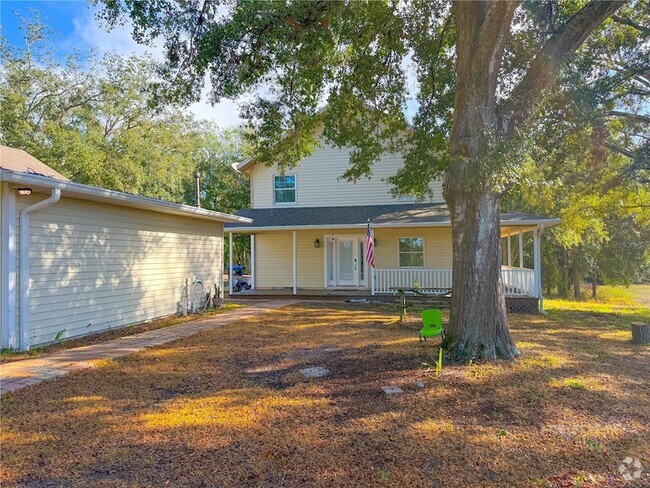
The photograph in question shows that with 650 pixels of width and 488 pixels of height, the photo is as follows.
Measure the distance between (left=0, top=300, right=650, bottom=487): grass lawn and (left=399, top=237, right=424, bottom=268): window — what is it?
364 inches

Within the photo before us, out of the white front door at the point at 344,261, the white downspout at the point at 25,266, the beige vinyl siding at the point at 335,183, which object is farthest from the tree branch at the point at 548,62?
the white front door at the point at 344,261

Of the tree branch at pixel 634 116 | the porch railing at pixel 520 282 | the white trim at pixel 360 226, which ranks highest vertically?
the tree branch at pixel 634 116

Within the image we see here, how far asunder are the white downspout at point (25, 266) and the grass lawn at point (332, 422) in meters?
1.91

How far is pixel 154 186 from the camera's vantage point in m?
24.5

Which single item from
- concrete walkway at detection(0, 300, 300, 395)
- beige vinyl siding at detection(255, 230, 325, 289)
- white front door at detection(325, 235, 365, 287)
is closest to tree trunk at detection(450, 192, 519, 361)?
concrete walkway at detection(0, 300, 300, 395)

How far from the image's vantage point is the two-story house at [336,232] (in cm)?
1506

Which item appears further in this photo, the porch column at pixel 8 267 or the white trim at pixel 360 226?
the white trim at pixel 360 226

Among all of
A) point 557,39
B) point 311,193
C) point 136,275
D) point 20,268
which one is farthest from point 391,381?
point 311,193

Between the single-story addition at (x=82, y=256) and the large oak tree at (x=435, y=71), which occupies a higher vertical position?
the large oak tree at (x=435, y=71)

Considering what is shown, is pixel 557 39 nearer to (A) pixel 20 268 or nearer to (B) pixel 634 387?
(B) pixel 634 387

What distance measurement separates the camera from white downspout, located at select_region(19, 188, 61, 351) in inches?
267

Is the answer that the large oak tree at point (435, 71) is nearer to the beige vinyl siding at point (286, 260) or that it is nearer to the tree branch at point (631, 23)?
the tree branch at point (631, 23)

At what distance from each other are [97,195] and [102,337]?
285 centimetres

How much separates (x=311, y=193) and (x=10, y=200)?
1167 cm
